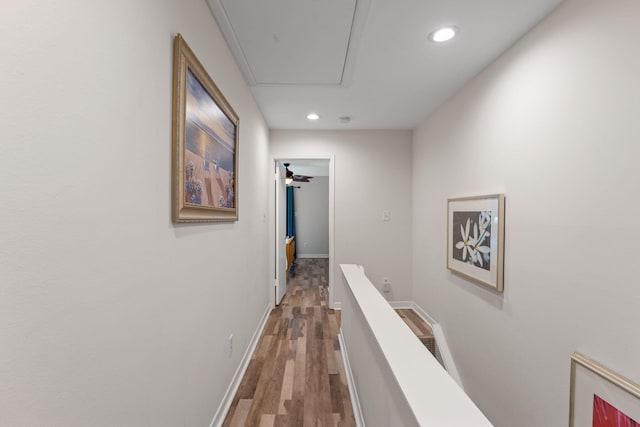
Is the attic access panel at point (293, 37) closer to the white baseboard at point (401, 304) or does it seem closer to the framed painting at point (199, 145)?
the framed painting at point (199, 145)

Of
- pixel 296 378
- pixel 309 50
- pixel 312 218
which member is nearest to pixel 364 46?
pixel 309 50

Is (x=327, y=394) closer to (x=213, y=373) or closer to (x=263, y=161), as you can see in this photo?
(x=213, y=373)

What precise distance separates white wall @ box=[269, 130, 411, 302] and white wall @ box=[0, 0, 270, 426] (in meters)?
2.44

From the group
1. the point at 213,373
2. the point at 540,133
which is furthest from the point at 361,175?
the point at 213,373

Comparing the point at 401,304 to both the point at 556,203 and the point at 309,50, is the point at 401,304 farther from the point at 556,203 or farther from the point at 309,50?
the point at 309,50

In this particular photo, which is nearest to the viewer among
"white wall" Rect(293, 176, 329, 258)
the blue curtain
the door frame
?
the door frame

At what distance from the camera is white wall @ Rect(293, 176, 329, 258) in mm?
7938

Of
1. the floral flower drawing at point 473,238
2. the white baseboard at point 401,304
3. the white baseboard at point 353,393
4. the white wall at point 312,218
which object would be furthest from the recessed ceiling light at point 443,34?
the white wall at point 312,218

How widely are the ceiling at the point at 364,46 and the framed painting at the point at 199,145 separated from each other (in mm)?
483

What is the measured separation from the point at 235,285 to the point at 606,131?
2.18m

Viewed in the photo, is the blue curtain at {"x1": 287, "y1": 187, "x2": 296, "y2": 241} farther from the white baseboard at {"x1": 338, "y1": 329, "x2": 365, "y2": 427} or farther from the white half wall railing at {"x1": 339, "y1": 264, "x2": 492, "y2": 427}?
the white half wall railing at {"x1": 339, "y1": 264, "x2": 492, "y2": 427}

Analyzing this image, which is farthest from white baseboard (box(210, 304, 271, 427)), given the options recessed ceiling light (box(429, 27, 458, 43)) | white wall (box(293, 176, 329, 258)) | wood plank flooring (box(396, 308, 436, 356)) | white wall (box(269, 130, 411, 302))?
white wall (box(293, 176, 329, 258))

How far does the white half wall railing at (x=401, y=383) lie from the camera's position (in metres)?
0.67

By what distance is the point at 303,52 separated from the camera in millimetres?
Result: 1857
